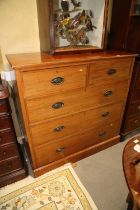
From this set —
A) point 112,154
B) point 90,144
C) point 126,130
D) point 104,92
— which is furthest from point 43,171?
point 126,130

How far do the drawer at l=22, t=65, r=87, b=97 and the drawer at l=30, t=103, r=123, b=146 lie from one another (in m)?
0.30

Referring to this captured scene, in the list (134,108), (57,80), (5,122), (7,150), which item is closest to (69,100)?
(57,80)

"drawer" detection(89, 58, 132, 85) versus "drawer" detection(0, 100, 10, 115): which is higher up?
"drawer" detection(89, 58, 132, 85)

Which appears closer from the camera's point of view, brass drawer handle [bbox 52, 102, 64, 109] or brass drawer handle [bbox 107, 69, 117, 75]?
brass drawer handle [bbox 52, 102, 64, 109]

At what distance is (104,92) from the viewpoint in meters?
1.49

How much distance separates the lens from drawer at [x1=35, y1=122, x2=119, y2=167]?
1469 mm

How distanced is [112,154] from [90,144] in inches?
12.8

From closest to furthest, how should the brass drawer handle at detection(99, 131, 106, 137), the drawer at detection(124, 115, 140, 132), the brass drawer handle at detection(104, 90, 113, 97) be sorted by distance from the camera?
the brass drawer handle at detection(104, 90, 113, 97) → the brass drawer handle at detection(99, 131, 106, 137) → the drawer at detection(124, 115, 140, 132)

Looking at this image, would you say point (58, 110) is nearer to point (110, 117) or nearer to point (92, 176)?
point (110, 117)

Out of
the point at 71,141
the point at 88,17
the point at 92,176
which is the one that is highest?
the point at 88,17

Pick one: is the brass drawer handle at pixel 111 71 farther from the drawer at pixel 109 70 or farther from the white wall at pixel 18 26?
the white wall at pixel 18 26

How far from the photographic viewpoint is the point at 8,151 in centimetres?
135

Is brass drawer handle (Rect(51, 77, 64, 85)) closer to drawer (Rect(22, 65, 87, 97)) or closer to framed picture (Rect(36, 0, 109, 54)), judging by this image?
drawer (Rect(22, 65, 87, 97))

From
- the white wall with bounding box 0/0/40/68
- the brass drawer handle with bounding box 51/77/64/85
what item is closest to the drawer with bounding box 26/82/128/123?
the brass drawer handle with bounding box 51/77/64/85
